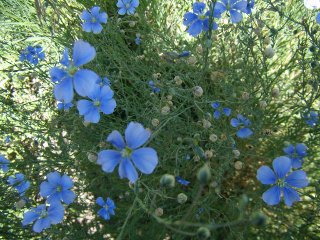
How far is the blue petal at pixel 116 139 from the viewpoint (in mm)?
1214

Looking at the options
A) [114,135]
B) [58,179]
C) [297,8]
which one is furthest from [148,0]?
[114,135]

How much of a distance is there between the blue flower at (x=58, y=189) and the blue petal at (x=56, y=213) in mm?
52

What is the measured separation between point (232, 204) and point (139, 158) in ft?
3.02

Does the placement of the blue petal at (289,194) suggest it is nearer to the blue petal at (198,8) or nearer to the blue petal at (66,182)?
the blue petal at (66,182)

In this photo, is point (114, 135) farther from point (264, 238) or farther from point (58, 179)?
point (264, 238)

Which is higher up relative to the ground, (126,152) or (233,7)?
(233,7)

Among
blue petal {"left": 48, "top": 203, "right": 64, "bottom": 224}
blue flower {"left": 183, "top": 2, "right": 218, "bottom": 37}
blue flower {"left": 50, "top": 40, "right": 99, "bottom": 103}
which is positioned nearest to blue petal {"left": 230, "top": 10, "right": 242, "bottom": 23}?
blue flower {"left": 183, "top": 2, "right": 218, "bottom": 37}

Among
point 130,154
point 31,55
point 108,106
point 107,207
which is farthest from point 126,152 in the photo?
point 31,55

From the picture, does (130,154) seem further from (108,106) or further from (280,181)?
(280,181)

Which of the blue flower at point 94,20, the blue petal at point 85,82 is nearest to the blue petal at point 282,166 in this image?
the blue petal at point 85,82

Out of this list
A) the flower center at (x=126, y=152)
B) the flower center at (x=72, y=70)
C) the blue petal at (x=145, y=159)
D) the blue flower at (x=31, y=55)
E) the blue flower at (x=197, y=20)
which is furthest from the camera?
the blue flower at (x=31, y=55)

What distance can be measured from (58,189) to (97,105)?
0.48m

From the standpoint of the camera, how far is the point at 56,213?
1.67 meters

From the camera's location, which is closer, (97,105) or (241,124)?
(97,105)
